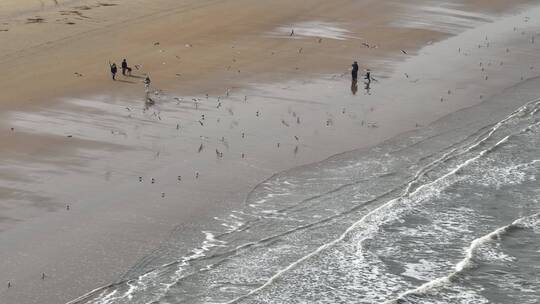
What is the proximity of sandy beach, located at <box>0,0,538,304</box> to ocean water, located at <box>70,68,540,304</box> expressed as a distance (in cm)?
68

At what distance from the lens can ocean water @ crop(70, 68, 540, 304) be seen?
59.6ft

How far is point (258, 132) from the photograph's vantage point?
27.5 m

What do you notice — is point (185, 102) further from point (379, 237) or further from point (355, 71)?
point (379, 237)

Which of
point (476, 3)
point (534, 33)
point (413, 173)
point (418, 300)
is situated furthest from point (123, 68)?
point (476, 3)

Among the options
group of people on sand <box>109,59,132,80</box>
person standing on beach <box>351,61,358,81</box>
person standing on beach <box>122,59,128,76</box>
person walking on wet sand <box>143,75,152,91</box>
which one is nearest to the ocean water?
person standing on beach <box>351,61,358,81</box>

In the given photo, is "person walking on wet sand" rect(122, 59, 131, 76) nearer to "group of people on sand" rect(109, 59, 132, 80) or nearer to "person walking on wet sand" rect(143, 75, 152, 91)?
"group of people on sand" rect(109, 59, 132, 80)

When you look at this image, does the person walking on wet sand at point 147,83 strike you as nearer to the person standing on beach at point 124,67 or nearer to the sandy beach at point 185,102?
the sandy beach at point 185,102

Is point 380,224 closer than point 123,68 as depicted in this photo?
Yes

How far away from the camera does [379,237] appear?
2084 centimetres

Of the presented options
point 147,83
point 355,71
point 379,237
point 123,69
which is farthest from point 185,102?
point 379,237

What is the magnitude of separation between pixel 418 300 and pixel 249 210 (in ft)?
17.3

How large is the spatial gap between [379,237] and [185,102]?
37.4 ft

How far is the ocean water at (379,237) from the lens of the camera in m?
18.2

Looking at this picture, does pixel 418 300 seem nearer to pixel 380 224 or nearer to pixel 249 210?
pixel 380 224
